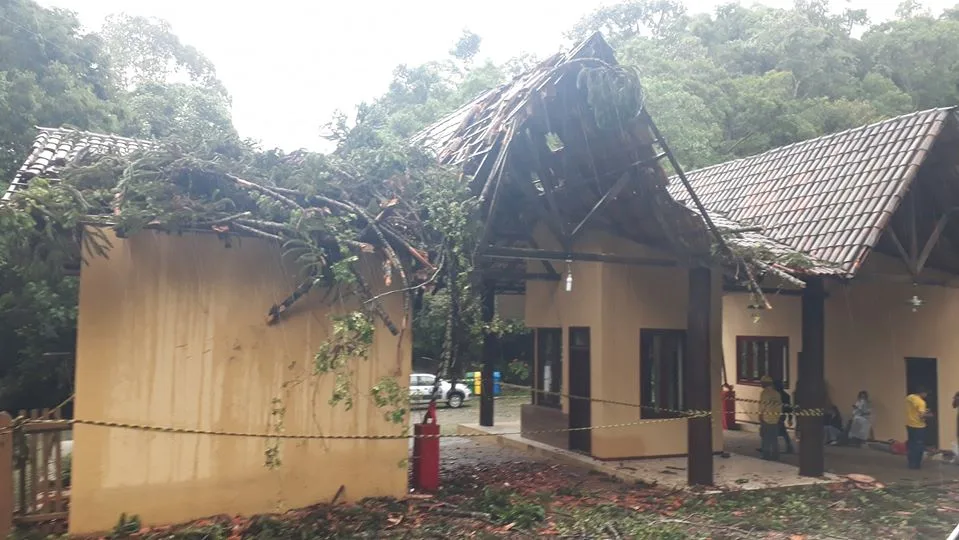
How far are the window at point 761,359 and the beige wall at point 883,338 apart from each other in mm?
220

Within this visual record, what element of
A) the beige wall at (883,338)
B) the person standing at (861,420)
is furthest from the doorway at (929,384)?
the person standing at (861,420)

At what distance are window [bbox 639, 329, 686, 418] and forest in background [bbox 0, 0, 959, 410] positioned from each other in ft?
11.9

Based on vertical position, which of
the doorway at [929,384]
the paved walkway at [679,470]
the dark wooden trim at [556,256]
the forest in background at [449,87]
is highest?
the forest in background at [449,87]

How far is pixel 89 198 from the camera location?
733cm

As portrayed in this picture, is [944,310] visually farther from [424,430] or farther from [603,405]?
[424,430]


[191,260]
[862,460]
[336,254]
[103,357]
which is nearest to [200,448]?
[103,357]

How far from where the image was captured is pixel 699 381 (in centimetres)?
1045

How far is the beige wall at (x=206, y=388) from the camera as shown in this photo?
752cm

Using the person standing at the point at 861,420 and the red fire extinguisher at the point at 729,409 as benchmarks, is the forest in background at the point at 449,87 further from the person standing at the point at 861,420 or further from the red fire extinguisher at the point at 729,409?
the person standing at the point at 861,420

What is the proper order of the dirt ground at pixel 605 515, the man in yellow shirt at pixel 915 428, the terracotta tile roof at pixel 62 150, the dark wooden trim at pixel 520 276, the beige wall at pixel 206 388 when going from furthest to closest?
the dark wooden trim at pixel 520 276 → the man in yellow shirt at pixel 915 428 → the terracotta tile roof at pixel 62 150 → the dirt ground at pixel 605 515 → the beige wall at pixel 206 388

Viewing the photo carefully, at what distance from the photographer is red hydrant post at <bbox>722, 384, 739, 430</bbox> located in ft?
54.7

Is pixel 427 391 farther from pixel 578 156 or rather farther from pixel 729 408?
pixel 578 156

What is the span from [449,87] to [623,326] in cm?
3040

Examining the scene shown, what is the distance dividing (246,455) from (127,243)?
259 cm
